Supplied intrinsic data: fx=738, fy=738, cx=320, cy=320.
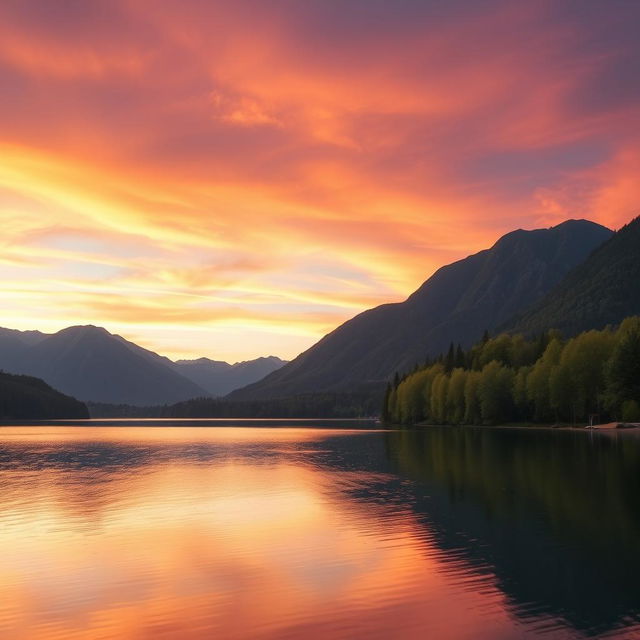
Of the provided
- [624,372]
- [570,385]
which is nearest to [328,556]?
[624,372]

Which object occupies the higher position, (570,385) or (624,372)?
(624,372)

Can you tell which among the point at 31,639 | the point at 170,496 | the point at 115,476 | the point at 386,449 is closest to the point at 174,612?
the point at 31,639

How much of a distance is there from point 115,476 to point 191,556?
44.0 meters

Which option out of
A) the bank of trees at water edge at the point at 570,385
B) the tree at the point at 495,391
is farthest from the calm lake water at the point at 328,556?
the tree at the point at 495,391

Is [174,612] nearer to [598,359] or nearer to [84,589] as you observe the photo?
[84,589]

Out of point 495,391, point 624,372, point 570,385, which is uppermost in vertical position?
point 624,372

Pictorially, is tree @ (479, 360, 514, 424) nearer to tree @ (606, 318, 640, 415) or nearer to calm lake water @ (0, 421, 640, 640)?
tree @ (606, 318, 640, 415)

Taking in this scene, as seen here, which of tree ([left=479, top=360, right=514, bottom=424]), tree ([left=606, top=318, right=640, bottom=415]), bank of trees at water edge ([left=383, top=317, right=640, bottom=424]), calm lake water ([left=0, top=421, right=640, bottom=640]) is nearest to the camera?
calm lake water ([left=0, top=421, right=640, bottom=640])

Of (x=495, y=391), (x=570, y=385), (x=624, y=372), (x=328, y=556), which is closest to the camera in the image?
(x=328, y=556)

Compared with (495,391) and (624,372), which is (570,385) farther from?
(495,391)

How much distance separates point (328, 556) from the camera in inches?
1335

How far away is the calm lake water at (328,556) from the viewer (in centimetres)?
2373

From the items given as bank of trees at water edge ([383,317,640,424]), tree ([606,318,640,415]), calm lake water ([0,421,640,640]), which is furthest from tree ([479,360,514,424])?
calm lake water ([0,421,640,640])

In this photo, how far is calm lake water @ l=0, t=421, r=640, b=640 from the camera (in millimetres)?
23734
